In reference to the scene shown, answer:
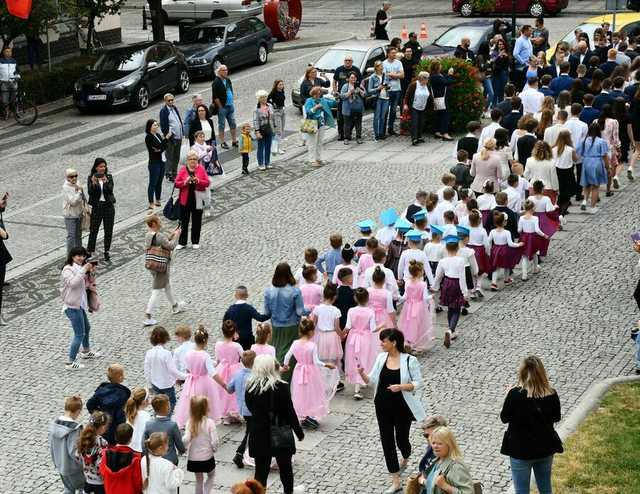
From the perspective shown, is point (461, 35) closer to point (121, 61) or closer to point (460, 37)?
point (460, 37)

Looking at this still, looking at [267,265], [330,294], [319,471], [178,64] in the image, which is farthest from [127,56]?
[319,471]

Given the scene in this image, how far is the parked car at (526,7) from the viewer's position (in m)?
43.9

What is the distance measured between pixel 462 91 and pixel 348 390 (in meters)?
12.9

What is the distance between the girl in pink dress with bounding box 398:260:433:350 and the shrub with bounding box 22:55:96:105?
19850 millimetres

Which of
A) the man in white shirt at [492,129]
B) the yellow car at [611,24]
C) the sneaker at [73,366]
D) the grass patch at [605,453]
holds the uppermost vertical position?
the yellow car at [611,24]

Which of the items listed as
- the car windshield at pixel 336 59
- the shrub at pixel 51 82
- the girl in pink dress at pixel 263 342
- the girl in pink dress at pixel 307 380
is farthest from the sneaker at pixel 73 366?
the shrub at pixel 51 82

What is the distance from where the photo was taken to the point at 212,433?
10.9 m

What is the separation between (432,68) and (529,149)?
19.9 ft

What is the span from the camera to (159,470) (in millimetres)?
10094

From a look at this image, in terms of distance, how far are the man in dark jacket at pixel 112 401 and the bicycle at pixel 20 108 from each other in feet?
64.0

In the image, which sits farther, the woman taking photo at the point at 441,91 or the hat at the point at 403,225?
the woman taking photo at the point at 441,91

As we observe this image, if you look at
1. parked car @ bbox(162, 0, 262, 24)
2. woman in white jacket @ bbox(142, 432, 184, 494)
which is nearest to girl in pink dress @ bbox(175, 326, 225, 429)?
woman in white jacket @ bbox(142, 432, 184, 494)

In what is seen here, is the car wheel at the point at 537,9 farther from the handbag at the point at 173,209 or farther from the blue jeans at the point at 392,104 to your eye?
the handbag at the point at 173,209

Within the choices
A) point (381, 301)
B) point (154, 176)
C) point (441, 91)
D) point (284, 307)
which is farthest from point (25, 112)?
point (381, 301)
